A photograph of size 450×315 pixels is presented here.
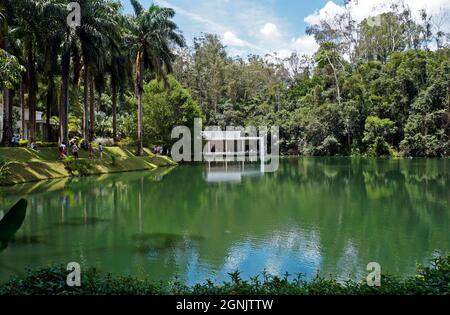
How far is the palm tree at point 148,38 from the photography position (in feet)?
118

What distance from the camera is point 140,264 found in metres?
8.41

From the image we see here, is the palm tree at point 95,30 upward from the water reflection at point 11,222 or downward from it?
upward

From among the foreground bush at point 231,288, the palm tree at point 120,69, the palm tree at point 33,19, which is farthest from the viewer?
the palm tree at point 120,69

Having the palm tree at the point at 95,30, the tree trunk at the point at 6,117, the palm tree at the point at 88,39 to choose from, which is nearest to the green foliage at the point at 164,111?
the palm tree at the point at 95,30

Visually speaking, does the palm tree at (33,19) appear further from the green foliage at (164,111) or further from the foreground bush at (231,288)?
the foreground bush at (231,288)

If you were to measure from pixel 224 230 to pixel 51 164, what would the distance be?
1683cm

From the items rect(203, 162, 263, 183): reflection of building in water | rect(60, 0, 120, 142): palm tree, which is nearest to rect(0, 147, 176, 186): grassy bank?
rect(60, 0, 120, 142): palm tree

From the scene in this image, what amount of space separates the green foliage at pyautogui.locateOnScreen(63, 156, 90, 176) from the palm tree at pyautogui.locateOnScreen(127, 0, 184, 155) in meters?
8.73

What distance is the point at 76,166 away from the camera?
1064 inches

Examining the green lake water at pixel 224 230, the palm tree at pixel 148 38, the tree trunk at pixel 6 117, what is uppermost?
the palm tree at pixel 148 38

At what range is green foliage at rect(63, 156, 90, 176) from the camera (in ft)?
86.5

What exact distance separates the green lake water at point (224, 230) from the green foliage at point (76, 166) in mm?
4947
